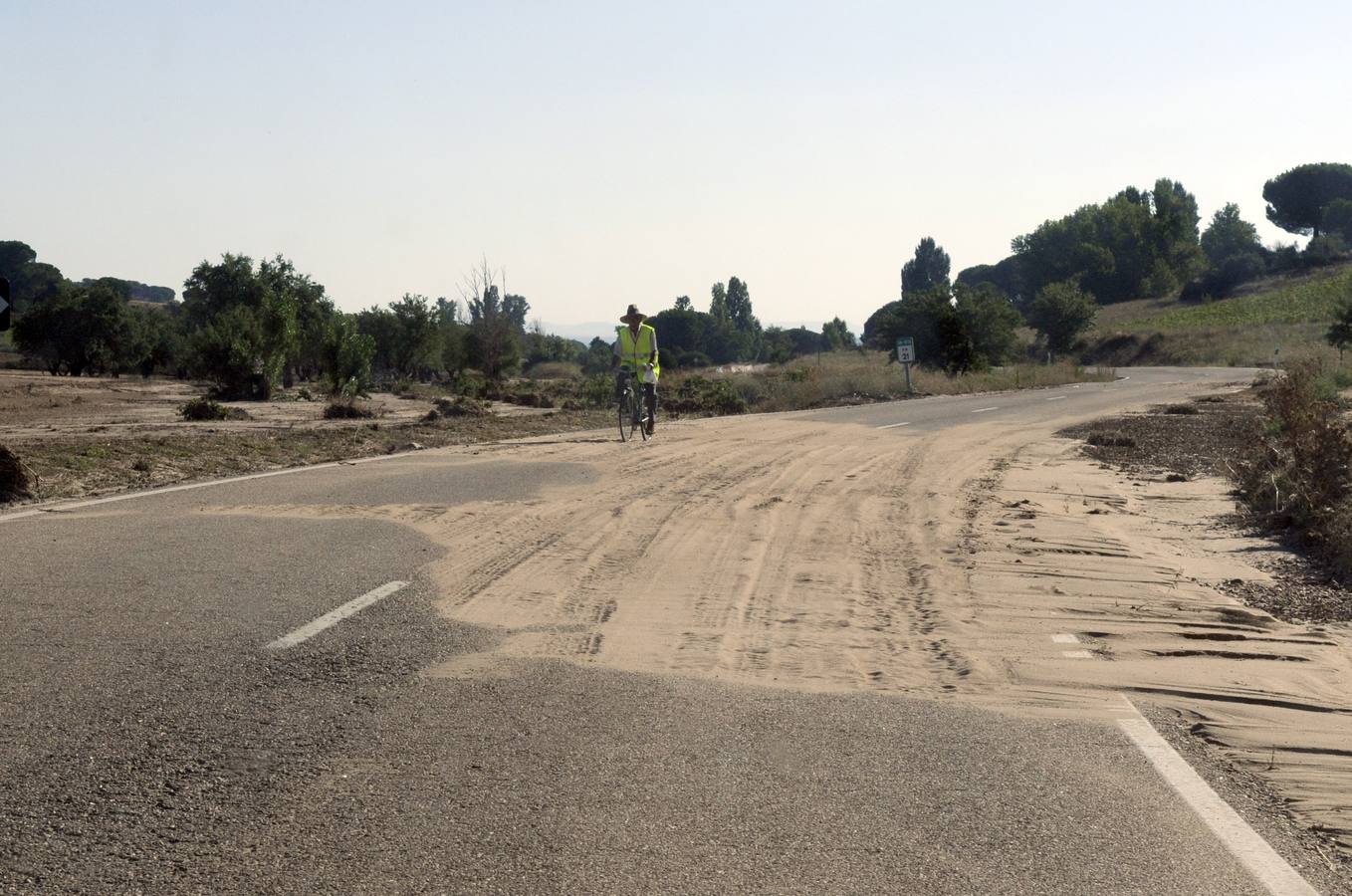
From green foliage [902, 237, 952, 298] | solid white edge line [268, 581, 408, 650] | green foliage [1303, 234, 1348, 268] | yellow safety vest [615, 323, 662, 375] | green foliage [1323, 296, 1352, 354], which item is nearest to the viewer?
solid white edge line [268, 581, 408, 650]

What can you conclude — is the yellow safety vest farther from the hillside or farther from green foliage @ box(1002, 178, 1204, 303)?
green foliage @ box(1002, 178, 1204, 303)

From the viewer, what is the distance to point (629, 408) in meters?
21.0

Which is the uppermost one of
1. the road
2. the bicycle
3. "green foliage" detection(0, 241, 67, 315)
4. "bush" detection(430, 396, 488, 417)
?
"green foliage" detection(0, 241, 67, 315)

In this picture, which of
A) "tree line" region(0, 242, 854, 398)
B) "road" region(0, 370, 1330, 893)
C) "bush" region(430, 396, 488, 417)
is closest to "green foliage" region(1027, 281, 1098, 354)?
"tree line" region(0, 242, 854, 398)

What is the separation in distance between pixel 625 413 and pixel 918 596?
41.8ft

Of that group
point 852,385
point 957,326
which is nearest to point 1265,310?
point 957,326

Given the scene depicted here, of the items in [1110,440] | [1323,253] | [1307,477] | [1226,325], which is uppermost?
[1323,253]

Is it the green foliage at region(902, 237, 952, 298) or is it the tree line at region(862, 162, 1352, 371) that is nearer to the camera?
the tree line at region(862, 162, 1352, 371)

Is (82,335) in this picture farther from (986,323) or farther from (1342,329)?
(1342,329)

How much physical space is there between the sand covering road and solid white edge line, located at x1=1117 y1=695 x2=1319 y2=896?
0.90 feet

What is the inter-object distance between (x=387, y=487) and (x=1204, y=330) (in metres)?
105

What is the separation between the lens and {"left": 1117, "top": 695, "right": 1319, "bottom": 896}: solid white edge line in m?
4.06

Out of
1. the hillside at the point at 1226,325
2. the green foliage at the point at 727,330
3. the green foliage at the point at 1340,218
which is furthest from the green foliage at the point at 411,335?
the green foliage at the point at 1340,218

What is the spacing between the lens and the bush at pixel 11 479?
503 inches
